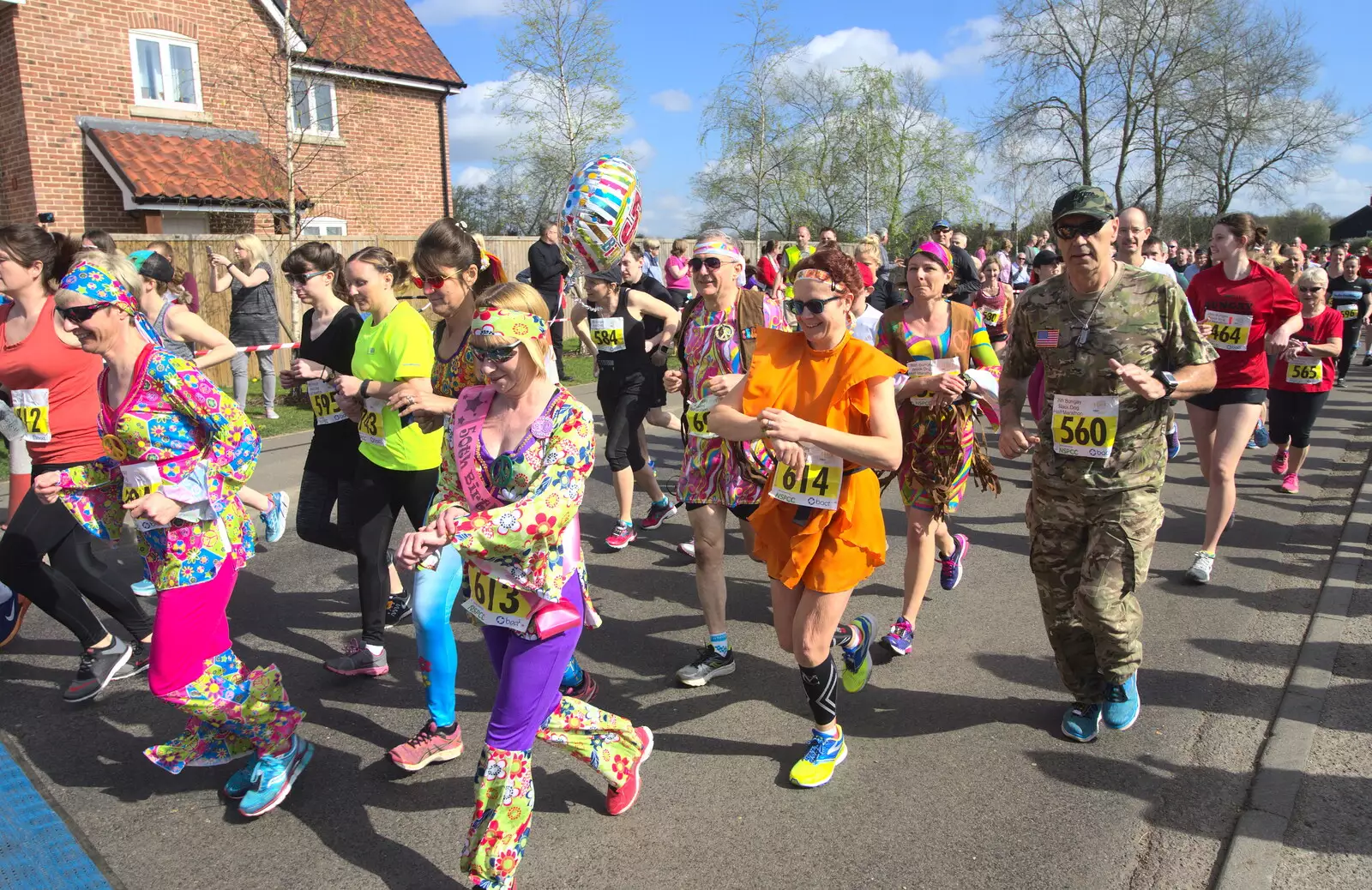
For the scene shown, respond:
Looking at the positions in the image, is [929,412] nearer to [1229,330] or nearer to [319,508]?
[1229,330]

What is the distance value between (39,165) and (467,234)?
49.3 ft

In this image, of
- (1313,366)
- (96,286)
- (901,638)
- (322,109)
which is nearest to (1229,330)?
(1313,366)

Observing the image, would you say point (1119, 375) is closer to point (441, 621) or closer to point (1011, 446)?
point (1011, 446)

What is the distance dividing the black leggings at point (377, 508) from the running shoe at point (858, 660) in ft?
6.84

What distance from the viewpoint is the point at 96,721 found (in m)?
4.24

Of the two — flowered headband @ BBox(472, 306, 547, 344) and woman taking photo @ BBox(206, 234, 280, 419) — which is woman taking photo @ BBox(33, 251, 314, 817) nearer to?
flowered headband @ BBox(472, 306, 547, 344)

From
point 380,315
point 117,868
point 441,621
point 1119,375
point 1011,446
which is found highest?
point 380,315

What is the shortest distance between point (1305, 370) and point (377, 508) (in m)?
7.20

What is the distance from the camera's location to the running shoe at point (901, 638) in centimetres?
477

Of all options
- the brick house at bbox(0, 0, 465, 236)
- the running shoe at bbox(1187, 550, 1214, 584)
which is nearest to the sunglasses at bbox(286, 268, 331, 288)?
Answer: the running shoe at bbox(1187, 550, 1214, 584)

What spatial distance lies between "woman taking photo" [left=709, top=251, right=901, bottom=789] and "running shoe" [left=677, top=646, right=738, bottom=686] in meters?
0.92

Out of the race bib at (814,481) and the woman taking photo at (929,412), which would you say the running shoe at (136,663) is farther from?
Answer: the woman taking photo at (929,412)

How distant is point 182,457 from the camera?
340 cm

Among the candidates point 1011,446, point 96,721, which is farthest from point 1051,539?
point 96,721
